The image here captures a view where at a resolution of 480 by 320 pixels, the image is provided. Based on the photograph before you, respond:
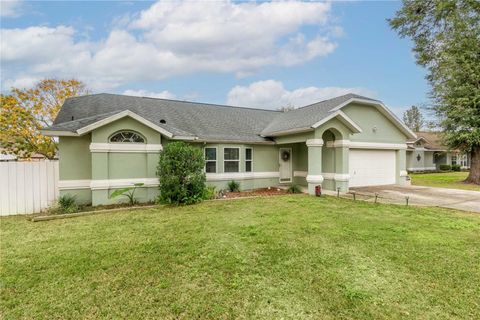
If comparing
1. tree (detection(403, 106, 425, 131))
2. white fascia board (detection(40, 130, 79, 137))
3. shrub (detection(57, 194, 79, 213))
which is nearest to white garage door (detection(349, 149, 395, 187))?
shrub (detection(57, 194, 79, 213))

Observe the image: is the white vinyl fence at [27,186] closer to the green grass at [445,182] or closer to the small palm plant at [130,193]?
the small palm plant at [130,193]

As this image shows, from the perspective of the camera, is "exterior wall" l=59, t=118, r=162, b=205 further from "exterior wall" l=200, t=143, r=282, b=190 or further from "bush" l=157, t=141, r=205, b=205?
"exterior wall" l=200, t=143, r=282, b=190

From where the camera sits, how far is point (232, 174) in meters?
13.0

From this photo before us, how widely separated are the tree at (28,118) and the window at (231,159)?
12.4m

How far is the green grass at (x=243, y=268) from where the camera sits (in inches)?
125

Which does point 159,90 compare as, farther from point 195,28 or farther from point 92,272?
point 92,272

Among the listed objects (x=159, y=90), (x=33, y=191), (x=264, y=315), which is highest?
(x=159, y=90)

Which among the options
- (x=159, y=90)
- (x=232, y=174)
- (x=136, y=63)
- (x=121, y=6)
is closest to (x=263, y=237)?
(x=232, y=174)

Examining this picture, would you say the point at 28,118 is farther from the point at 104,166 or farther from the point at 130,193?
the point at 130,193

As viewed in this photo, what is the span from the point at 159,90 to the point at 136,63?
7.47 m

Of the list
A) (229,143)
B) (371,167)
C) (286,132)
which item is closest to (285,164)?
(286,132)

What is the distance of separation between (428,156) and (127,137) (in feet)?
118

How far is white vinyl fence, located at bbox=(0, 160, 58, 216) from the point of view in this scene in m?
8.27

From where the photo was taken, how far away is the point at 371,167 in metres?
14.8
